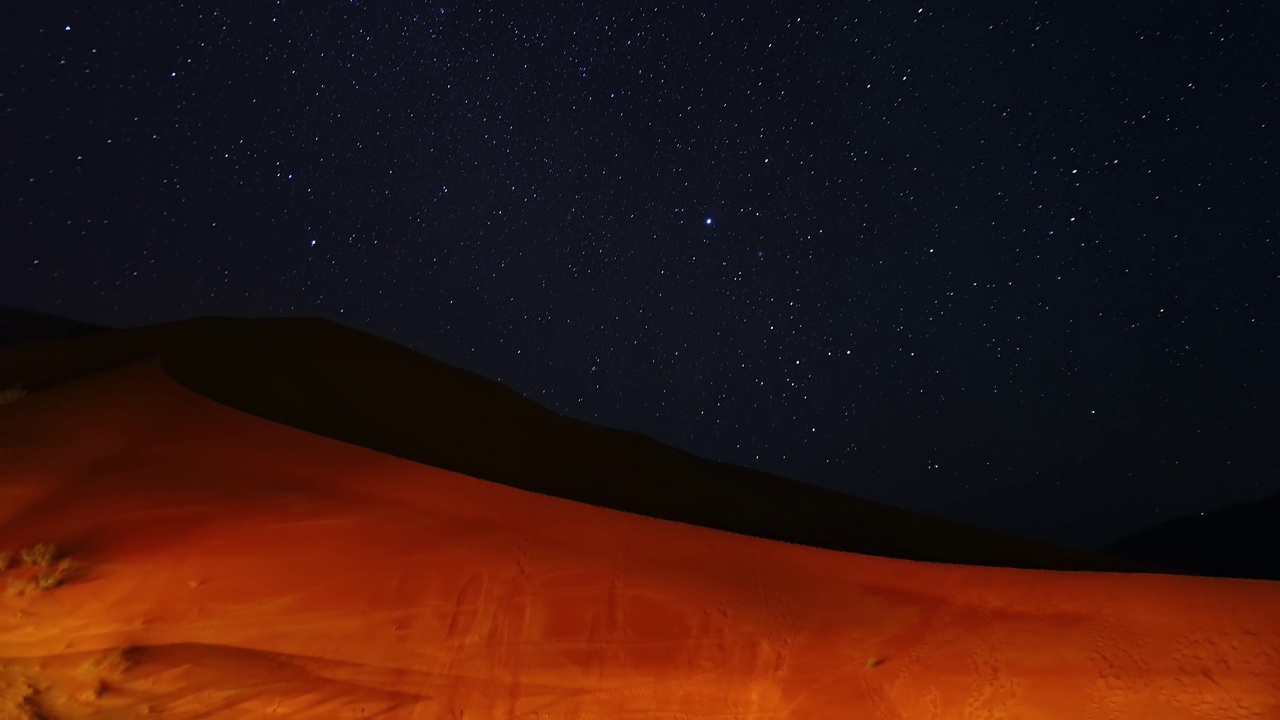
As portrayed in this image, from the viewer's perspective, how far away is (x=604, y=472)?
14.2 metres

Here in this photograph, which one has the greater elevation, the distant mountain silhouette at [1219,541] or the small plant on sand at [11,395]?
the distant mountain silhouette at [1219,541]

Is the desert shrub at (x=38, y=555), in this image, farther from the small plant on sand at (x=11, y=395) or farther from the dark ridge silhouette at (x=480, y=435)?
the small plant on sand at (x=11, y=395)

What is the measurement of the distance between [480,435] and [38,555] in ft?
27.1

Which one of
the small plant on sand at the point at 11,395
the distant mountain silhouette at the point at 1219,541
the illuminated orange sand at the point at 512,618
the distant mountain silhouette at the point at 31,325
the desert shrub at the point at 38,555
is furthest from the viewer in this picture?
the distant mountain silhouette at the point at 1219,541

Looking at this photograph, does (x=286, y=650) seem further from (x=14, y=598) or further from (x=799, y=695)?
(x=799, y=695)

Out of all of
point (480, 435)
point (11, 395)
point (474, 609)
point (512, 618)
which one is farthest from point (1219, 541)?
point (11, 395)

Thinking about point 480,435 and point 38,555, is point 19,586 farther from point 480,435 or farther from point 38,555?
point 480,435

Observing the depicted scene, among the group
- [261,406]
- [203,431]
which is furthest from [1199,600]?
[261,406]

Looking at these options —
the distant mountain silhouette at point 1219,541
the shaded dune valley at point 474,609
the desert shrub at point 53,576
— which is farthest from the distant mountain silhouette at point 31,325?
the distant mountain silhouette at point 1219,541

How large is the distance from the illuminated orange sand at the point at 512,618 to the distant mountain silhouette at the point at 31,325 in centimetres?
1743

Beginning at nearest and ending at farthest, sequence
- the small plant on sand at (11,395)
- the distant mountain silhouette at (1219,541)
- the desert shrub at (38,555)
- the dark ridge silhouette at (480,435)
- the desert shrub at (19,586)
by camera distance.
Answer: the desert shrub at (19,586) → the desert shrub at (38,555) → the small plant on sand at (11,395) → the dark ridge silhouette at (480,435) → the distant mountain silhouette at (1219,541)

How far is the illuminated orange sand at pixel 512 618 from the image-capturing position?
4.98m

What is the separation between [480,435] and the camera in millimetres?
13664

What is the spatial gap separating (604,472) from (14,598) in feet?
32.5
